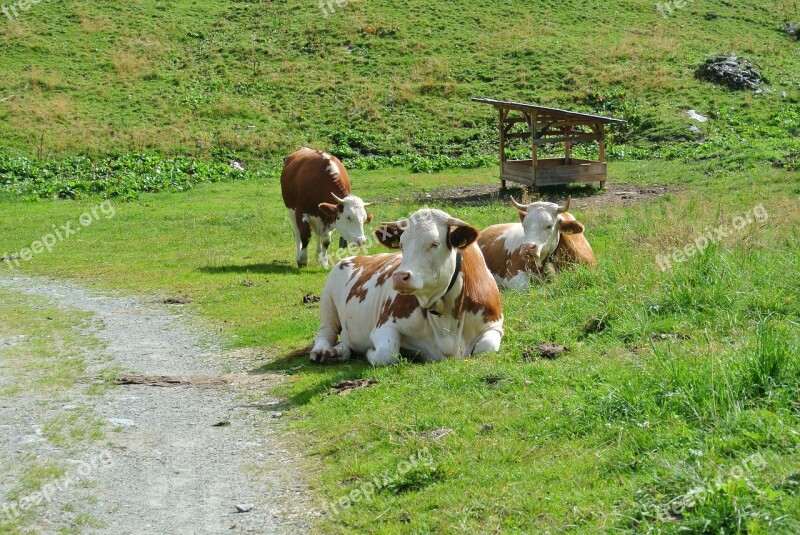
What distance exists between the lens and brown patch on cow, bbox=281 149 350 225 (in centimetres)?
1883

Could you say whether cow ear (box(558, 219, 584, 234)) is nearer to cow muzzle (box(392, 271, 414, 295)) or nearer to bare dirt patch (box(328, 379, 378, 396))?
cow muzzle (box(392, 271, 414, 295))

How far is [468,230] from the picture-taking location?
884 centimetres

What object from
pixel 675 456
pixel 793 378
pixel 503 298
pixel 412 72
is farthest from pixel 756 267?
pixel 412 72

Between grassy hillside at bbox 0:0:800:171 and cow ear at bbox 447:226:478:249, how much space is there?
2228 centimetres

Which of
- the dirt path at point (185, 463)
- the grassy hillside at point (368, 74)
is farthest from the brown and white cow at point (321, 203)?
the grassy hillside at point (368, 74)

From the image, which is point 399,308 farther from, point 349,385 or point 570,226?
point 570,226

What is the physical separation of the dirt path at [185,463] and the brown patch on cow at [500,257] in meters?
4.17

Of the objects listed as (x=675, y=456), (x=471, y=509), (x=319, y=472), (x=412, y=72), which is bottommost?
(x=412, y=72)

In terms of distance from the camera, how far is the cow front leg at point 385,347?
9250mm

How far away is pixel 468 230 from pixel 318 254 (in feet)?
32.8

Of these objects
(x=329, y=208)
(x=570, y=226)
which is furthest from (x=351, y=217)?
(x=570, y=226)

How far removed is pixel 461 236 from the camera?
8.91 meters

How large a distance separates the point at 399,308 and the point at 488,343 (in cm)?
96

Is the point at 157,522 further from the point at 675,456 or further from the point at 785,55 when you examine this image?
the point at 785,55
